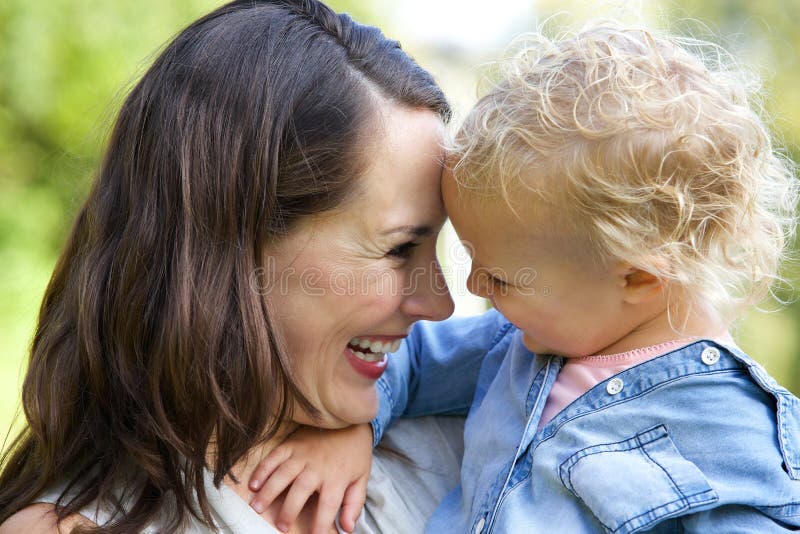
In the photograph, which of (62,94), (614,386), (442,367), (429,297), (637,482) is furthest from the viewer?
(62,94)

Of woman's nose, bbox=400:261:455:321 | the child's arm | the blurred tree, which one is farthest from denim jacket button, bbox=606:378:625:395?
the blurred tree

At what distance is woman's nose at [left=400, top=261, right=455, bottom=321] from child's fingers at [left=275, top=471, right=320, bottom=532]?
1.34ft

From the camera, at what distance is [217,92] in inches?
61.7

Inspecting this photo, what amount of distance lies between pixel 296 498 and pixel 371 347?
14.2 inches

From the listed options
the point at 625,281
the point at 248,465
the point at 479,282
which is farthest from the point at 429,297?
the point at 248,465

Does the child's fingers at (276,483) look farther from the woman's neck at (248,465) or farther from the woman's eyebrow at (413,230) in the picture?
the woman's eyebrow at (413,230)

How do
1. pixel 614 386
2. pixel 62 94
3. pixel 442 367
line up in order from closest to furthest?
pixel 614 386
pixel 442 367
pixel 62 94

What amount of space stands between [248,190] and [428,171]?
1.25 ft

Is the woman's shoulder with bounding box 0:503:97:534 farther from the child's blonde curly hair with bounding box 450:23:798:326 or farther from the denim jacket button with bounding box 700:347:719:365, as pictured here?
the denim jacket button with bounding box 700:347:719:365

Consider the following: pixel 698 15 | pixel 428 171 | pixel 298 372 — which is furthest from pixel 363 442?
pixel 698 15

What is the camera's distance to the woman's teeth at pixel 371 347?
1.79 m

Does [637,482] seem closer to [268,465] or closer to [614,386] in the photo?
[614,386]

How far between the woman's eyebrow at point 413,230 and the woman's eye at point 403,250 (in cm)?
3

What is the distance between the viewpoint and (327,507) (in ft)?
5.48
